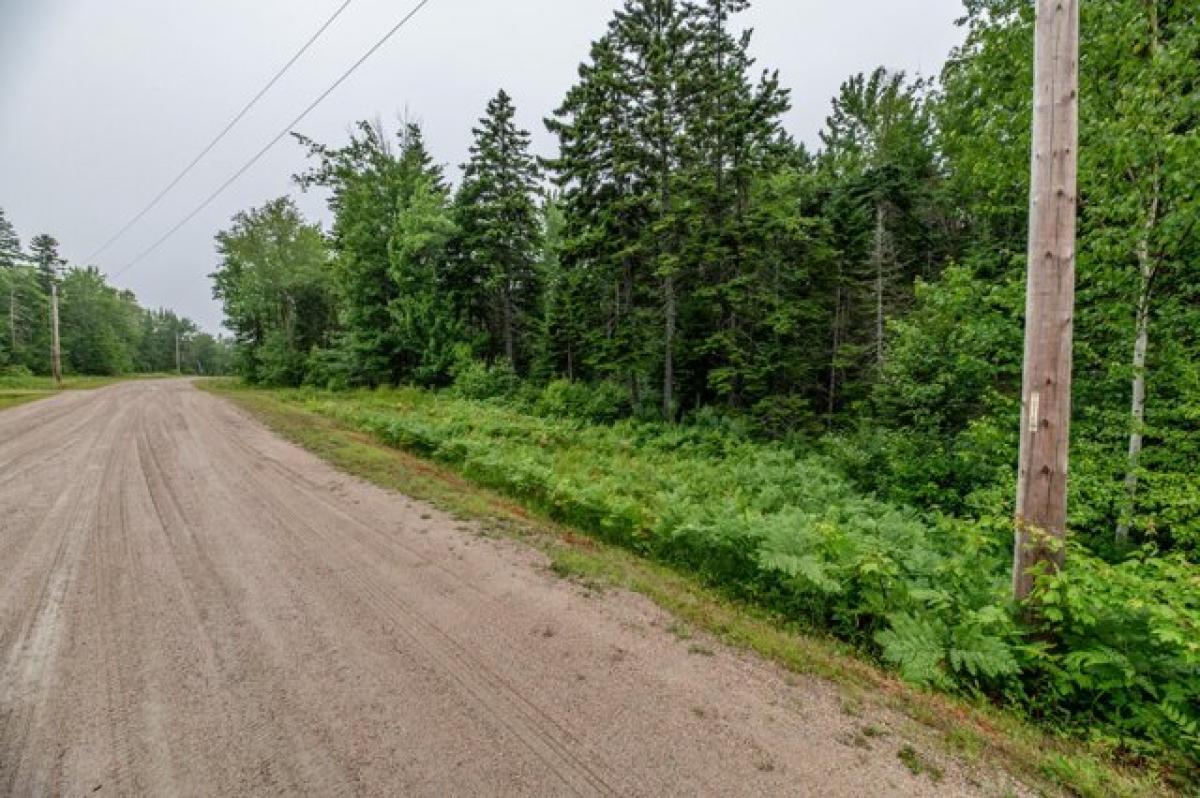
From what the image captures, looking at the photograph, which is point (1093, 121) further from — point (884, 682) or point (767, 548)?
point (884, 682)

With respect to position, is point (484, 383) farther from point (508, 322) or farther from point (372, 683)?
point (372, 683)

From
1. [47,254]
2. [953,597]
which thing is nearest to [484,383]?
[953,597]

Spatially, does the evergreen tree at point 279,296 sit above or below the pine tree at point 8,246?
below

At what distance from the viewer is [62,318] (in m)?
47.7

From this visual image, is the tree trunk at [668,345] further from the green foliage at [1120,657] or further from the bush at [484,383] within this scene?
the green foliage at [1120,657]

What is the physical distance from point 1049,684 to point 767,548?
1927 mm

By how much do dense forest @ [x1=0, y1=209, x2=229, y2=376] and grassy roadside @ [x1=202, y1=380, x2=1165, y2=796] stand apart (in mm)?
39728

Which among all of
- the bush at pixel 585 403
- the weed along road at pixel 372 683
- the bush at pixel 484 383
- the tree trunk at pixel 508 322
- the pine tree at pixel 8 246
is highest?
the pine tree at pixel 8 246

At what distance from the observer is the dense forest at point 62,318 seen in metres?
40.2

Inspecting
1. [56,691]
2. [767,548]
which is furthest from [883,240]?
[56,691]

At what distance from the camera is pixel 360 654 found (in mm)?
3174

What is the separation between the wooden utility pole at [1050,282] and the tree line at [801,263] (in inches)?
126

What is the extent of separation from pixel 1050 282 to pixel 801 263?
1681cm

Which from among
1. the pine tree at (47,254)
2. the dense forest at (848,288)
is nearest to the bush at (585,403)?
the dense forest at (848,288)
